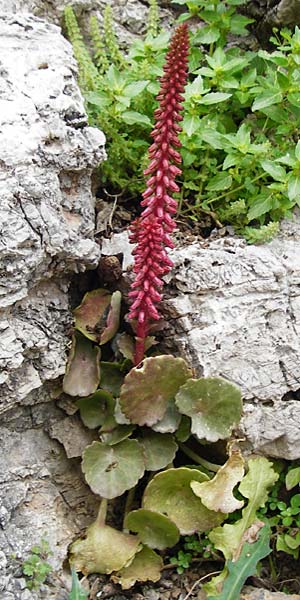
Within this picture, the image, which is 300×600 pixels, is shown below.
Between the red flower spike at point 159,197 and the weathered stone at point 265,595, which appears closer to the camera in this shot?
the red flower spike at point 159,197

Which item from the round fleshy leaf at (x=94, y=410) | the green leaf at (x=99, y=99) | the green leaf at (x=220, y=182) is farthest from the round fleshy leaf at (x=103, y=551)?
the green leaf at (x=99, y=99)

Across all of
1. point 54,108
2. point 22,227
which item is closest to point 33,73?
point 54,108

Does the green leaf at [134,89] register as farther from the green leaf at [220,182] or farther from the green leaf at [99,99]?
the green leaf at [220,182]

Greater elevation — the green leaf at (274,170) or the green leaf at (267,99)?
the green leaf at (267,99)

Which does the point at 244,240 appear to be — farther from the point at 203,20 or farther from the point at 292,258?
the point at 203,20

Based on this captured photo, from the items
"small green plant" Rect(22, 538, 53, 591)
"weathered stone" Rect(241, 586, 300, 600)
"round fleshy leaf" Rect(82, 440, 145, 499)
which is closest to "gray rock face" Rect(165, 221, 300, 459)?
"round fleshy leaf" Rect(82, 440, 145, 499)

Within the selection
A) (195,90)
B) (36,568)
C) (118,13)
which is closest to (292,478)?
(36,568)
